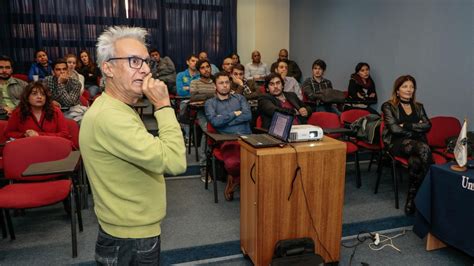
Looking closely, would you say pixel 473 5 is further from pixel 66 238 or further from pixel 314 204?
pixel 66 238

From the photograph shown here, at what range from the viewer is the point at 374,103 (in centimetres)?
518

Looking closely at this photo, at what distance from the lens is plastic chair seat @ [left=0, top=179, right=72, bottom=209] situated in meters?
2.27

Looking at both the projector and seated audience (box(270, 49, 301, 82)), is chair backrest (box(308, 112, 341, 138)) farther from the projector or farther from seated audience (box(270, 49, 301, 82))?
seated audience (box(270, 49, 301, 82))

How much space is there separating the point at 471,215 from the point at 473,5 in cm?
259

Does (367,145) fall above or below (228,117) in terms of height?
below

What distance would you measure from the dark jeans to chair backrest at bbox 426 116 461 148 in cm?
323

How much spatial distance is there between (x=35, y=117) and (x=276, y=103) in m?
2.17

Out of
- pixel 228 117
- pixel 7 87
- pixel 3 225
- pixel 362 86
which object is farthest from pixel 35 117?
pixel 362 86

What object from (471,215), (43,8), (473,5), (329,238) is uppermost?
(43,8)

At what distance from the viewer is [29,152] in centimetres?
265

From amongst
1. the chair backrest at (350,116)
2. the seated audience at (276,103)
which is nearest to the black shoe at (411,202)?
the chair backrest at (350,116)

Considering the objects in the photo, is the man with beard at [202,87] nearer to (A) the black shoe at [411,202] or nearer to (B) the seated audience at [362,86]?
(B) the seated audience at [362,86]

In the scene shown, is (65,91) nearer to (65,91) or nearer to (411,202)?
(65,91)

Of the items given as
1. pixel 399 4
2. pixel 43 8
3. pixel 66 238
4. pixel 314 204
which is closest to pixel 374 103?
pixel 399 4
